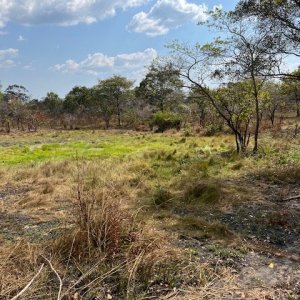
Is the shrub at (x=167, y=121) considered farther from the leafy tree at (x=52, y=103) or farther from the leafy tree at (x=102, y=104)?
the leafy tree at (x=52, y=103)

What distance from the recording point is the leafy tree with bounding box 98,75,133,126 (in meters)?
51.7

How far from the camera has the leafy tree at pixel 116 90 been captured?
51719 millimetres

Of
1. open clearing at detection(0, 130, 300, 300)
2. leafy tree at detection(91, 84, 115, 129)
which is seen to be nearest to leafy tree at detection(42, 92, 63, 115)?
leafy tree at detection(91, 84, 115, 129)

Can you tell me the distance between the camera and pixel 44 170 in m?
12.2

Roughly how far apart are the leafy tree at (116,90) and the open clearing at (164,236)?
1593 inches

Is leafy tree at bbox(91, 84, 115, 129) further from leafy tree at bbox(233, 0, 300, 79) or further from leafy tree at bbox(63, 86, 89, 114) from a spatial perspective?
leafy tree at bbox(233, 0, 300, 79)

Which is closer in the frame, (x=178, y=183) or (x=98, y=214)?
(x=98, y=214)

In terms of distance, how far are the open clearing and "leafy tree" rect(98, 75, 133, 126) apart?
133 feet

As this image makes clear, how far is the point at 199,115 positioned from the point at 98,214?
3603 cm

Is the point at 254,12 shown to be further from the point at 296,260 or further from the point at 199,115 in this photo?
the point at 199,115

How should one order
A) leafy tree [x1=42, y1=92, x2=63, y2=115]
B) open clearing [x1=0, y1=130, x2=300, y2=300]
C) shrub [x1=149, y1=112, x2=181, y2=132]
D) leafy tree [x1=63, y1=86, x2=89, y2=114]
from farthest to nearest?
leafy tree [x1=42, y1=92, x2=63, y2=115], leafy tree [x1=63, y1=86, x2=89, y2=114], shrub [x1=149, y1=112, x2=181, y2=132], open clearing [x1=0, y1=130, x2=300, y2=300]

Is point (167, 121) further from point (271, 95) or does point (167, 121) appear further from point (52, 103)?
point (52, 103)

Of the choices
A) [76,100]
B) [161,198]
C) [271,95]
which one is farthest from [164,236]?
[76,100]

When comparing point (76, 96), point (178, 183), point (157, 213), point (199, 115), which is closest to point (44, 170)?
point (178, 183)
